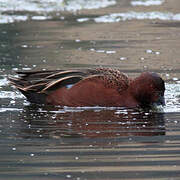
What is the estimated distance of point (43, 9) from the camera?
23.5 meters

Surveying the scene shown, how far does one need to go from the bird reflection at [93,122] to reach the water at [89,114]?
0.04 feet

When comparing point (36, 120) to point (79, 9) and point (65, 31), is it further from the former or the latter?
point (79, 9)

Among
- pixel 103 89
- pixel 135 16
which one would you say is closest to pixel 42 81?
pixel 103 89

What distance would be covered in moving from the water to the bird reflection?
0.01 m

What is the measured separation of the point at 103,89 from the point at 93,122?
0.97 metres

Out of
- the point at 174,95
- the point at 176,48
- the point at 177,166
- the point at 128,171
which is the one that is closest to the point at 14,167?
the point at 128,171

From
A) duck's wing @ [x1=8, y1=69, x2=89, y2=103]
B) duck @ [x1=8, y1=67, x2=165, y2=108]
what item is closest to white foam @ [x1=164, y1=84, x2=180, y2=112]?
duck @ [x1=8, y1=67, x2=165, y2=108]

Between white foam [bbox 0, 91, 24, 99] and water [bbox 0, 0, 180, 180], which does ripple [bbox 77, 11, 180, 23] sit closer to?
water [bbox 0, 0, 180, 180]

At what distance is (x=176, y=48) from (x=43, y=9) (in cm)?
849

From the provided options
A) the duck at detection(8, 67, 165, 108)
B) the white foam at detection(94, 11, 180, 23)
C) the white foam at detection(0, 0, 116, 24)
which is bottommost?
the white foam at detection(94, 11, 180, 23)

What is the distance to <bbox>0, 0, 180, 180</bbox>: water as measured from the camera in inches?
284

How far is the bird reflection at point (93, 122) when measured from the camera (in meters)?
8.71

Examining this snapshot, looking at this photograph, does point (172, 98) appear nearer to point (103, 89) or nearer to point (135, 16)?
point (103, 89)

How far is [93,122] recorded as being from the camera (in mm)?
9383
